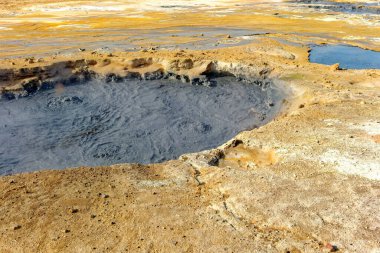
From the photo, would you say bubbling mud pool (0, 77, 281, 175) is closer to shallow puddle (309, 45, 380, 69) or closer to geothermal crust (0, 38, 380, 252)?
geothermal crust (0, 38, 380, 252)

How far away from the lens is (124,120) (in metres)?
20.9

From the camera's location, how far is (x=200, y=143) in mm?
18609

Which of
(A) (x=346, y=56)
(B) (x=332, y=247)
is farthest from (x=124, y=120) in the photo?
(A) (x=346, y=56)

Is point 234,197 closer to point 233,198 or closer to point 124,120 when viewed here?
point 233,198

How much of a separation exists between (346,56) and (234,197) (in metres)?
23.0

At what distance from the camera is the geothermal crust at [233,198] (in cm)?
966

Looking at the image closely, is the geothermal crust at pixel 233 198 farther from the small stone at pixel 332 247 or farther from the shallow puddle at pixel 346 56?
the shallow puddle at pixel 346 56

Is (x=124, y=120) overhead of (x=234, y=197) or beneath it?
beneath

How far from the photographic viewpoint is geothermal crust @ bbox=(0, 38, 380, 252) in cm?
966

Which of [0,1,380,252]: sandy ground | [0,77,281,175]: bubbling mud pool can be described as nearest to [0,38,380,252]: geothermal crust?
[0,1,380,252]: sandy ground

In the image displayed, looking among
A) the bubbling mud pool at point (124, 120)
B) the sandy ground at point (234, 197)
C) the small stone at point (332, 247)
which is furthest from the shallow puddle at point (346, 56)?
the small stone at point (332, 247)

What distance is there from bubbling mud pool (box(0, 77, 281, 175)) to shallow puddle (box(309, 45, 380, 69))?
25.4 feet

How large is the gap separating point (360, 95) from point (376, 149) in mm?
6524

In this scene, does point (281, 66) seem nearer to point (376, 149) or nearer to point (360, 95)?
point (360, 95)
